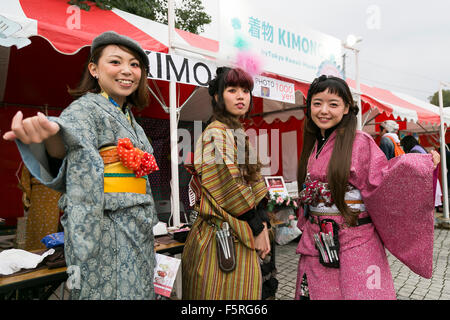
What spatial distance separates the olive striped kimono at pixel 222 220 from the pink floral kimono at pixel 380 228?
35 centimetres

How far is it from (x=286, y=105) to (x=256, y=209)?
541 centimetres

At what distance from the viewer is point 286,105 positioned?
6539mm

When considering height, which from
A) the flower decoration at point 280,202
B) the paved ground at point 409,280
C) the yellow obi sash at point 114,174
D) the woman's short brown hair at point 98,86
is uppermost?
the woman's short brown hair at point 98,86

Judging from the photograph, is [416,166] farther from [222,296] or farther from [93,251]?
[93,251]

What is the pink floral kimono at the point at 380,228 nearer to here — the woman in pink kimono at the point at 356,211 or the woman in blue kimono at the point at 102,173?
the woman in pink kimono at the point at 356,211

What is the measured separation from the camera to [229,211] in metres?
1.45

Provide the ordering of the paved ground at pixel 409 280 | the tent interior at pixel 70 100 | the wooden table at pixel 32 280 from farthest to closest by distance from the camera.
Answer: the tent interior at pixel 70 100, the paved ground at pixel 409 280, the wooden table at pixel 32 280

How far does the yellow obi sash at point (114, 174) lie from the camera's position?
1.18 m

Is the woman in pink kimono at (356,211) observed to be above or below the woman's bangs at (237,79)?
below

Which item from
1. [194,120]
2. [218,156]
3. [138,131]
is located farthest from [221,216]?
[194,120]

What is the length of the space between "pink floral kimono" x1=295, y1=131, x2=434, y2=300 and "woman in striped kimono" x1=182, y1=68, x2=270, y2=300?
0.34m

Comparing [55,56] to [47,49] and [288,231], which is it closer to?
[47,49]

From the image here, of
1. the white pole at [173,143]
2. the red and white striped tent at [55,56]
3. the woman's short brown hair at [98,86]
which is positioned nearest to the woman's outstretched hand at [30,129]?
the woman's short brown hair at [98,86]

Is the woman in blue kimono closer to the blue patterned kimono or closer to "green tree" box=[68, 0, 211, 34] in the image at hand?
the blue patterned kimono
